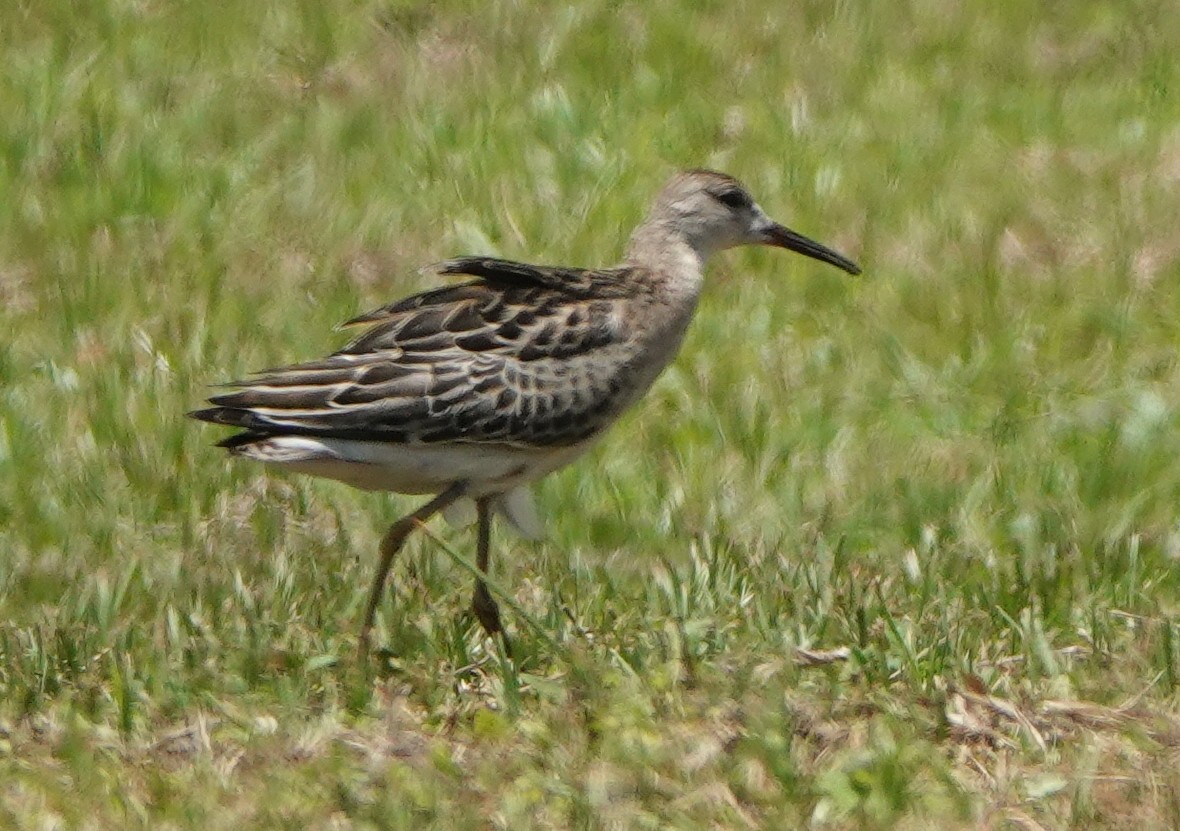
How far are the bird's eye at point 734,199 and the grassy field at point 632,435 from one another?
2.29ft

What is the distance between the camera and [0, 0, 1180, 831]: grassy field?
16.7 ft

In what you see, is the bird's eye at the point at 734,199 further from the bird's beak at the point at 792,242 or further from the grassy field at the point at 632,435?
the grassy field at the point at 632,435

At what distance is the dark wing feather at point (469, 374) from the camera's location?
5.93m

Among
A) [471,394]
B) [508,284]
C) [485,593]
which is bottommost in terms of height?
[485,593]

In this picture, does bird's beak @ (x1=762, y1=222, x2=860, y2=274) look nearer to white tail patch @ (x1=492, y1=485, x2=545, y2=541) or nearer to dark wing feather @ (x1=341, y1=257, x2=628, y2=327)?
dark wing feather @ (x1=341, y1=257, x2=628, y2=327)

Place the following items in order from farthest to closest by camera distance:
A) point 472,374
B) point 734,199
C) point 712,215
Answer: point 734,199 < point 712,215 < point 472,374

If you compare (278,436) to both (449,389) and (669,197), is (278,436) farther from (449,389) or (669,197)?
(669,197)

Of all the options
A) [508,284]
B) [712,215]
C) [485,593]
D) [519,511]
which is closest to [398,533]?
[485,593]

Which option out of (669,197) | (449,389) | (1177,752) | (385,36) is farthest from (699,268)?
(385,36)

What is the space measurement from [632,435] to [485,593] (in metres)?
1.70

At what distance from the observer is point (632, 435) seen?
755 centimetres

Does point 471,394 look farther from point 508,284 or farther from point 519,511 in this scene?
point 519,511

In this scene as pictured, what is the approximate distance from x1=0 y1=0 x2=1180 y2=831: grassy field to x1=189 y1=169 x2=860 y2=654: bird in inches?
13.5

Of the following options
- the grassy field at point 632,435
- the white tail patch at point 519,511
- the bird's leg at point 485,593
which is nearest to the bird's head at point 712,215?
the grassy field at point 632,435
